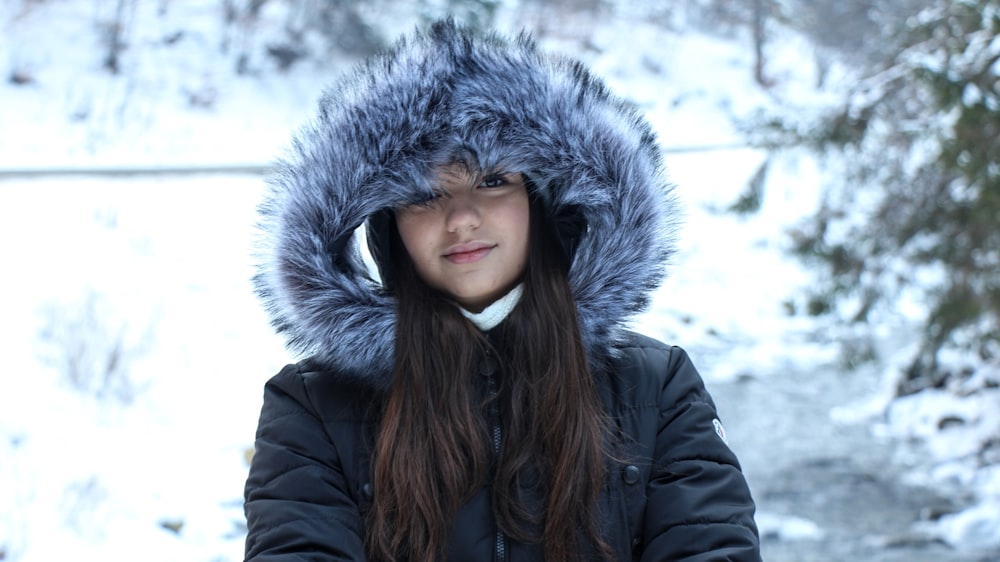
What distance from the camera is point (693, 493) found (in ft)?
6.18

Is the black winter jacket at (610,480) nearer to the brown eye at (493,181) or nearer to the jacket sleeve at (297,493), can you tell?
the jacket sleeve at (297,493)

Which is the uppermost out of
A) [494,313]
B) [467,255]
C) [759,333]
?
[467,255]

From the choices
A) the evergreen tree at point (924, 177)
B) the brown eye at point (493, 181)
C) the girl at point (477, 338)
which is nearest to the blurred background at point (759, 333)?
the evergreen tree at point (924, 177)

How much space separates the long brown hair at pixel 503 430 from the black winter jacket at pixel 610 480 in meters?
0.04

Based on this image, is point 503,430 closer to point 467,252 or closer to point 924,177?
point 467,252

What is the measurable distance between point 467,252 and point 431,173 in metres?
0.17

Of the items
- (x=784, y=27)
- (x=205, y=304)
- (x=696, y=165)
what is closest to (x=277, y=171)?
(x=205, y=304)

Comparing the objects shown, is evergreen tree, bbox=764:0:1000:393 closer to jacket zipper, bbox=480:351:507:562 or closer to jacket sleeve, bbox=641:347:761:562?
jacket sleeve, bbox=641:347:761:562

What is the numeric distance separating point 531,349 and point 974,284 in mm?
4306

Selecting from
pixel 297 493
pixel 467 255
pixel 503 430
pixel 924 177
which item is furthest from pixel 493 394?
pixel 924 177

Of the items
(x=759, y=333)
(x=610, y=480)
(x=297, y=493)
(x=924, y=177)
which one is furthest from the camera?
(x=759, y=333)

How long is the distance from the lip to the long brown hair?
0.11m

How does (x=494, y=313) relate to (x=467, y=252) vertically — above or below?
below

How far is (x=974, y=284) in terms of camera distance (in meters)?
5.50
